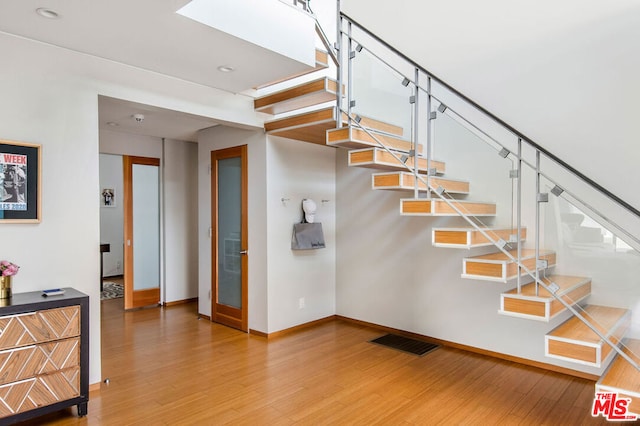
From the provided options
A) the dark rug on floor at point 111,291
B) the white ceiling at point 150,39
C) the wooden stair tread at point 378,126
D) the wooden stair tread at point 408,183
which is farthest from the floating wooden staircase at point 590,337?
the dark rug on floor at point 111,291

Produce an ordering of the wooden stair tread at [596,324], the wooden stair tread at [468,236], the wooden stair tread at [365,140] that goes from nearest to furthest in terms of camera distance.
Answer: the wooden stair tread at [596,324]
the wooden stair tread at [468,236]
the wooden stair tread at [365,140]

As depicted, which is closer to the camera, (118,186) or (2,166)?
(2,166)

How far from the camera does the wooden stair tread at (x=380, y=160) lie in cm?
342

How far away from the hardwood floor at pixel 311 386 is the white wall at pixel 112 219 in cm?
465

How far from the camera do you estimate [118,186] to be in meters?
8.86

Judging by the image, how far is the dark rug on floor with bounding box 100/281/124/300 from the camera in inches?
275

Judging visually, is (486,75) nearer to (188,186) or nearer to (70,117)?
(70,117)

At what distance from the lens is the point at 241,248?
16.4 feet

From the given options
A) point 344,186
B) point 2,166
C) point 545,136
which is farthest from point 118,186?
point 545,136

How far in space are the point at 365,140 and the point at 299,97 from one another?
76 centimetres

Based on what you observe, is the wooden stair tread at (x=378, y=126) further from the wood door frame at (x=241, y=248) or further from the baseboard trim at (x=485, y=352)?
the baseboard trim at (x=485, y=352)

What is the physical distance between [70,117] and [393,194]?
133 inches

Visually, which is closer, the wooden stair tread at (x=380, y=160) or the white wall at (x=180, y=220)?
the wooden stair tread at (x=380, y=160)

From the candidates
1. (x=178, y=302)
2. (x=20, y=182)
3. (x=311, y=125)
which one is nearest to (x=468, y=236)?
(x=311, y=125)
